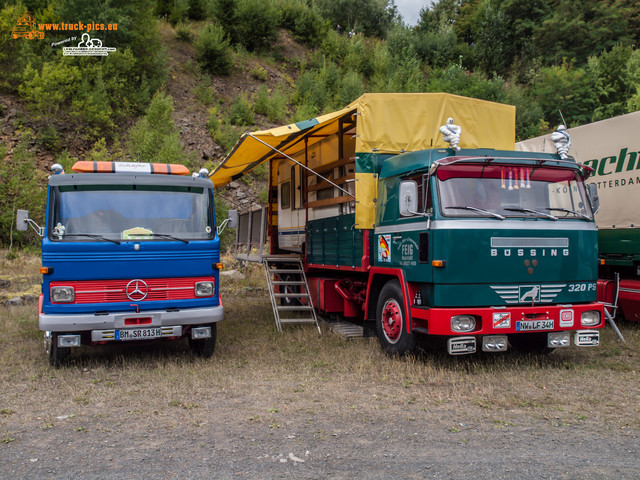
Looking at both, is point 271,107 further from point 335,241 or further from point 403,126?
point 403,126

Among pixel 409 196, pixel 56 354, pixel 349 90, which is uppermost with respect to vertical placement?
pixel 349 90

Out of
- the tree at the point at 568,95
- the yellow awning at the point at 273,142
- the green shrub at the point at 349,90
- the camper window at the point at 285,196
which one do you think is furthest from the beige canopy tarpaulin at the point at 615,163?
the tree at the point at 568,95

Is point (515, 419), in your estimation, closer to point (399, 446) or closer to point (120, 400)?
point (399, 446)

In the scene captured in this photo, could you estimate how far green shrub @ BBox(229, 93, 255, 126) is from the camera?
26781 millimetres

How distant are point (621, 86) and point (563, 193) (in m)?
30.3

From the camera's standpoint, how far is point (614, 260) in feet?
30.0

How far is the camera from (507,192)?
260 inches

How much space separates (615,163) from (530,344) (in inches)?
150

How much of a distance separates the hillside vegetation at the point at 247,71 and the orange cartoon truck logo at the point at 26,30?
27 cm

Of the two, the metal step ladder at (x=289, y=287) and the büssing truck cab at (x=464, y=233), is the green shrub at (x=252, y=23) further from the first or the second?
the büssing truck cab at (x=464, y=233)

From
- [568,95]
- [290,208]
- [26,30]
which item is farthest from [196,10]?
[290,208]

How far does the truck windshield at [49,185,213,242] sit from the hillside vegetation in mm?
13166

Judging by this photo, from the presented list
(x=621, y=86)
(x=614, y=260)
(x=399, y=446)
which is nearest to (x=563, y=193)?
(x=614, y=260)

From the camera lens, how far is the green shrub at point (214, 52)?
2912 centimetres
